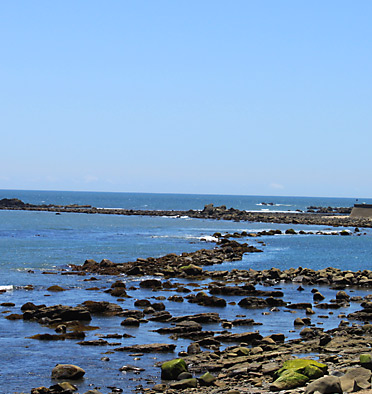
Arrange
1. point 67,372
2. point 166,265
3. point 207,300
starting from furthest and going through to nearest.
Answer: point 166,265, point 207,300, point 67,372

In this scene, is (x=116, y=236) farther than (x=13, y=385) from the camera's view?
Yes

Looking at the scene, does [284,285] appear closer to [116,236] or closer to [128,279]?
[128,279]

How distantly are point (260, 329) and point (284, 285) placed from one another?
569 inches

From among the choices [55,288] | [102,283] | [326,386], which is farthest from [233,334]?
[102,283]

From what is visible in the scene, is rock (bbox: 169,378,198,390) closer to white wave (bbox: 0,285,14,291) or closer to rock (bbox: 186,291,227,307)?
rock (bbox: 186,291,227,307)

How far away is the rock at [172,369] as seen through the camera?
18277mm

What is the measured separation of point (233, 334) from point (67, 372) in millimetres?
7799

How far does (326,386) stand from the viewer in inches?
590

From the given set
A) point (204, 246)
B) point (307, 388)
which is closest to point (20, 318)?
point (307, 388)

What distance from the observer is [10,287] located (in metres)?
36.0

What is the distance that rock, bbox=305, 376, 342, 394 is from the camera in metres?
14.9

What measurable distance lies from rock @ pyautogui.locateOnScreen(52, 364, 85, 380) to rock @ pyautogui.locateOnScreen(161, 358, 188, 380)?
267 cm

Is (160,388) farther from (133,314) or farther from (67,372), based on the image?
(133,314)

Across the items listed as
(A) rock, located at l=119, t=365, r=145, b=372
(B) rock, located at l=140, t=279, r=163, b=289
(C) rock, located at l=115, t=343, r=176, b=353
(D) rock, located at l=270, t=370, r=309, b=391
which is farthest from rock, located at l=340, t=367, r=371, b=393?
(B) rock, located at l=140, t=279, r=163, b=289
